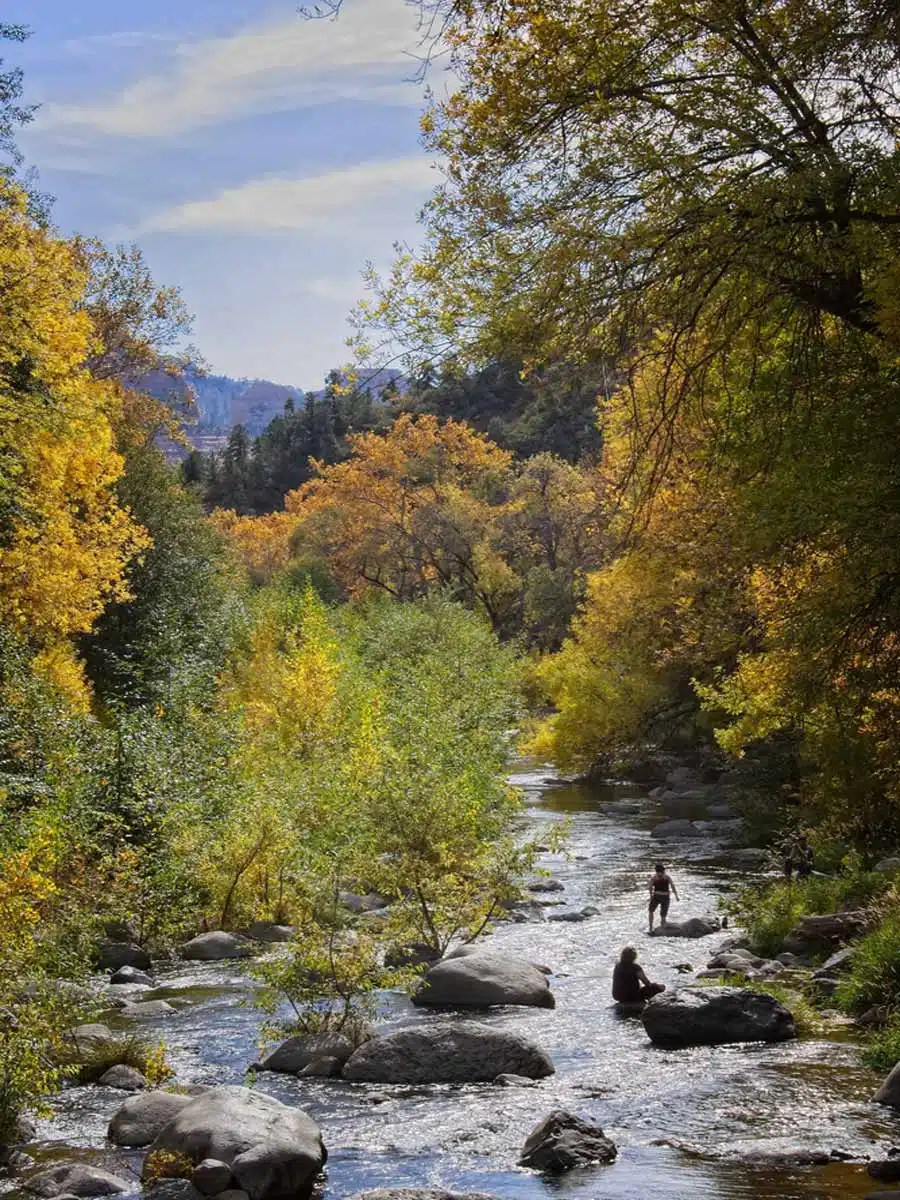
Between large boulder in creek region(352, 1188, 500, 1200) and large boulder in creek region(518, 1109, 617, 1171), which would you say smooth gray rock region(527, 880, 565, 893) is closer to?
large boulder in creek region(518, 1109, 617, 1171)

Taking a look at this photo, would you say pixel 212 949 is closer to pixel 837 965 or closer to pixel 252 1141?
pixel 837 965

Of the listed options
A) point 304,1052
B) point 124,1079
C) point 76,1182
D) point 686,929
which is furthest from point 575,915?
point 76,1182

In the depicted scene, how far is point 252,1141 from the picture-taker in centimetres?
980

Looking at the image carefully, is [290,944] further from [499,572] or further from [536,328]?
[499,572]

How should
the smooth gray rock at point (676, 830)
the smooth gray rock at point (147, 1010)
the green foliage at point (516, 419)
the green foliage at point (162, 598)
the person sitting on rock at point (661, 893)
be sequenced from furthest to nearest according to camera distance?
the green foliage at point (516, 419)
the green foliage at point (162, 598)
the smooth gray rock at point (676, 830)
the person sitting on rock at point (661, 893)
the smooth gray rock at point (147, 1010)

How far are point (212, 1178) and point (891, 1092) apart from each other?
18.5 feet

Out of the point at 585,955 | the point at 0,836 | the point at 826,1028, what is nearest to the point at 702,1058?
the point at 826,1028

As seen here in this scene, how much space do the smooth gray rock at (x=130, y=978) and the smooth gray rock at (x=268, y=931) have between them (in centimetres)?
195

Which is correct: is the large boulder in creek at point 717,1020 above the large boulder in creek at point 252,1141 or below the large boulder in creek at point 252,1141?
below

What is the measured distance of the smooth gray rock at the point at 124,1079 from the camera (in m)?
12.2

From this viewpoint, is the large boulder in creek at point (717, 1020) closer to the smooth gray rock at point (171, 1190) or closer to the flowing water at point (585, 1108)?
the flowing water at point (585, 1108)

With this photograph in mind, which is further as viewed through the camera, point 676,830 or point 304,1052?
point 676,830

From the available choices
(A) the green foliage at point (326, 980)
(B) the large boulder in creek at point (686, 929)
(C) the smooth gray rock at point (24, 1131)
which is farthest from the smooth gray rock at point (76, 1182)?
(B) the large boulder in creek at point (686, 929)

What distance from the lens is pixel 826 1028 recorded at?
13.7 metres
